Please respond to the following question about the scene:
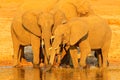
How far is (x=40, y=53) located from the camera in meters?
25.2

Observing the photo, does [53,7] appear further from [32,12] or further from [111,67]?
[111,67]

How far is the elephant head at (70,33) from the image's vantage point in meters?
23.1

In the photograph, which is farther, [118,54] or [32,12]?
[118,54]

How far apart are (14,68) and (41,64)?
1114 millimetres

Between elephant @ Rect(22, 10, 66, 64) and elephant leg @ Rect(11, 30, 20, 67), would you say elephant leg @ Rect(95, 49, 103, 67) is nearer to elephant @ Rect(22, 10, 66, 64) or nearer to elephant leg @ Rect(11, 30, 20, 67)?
elephant @ Rect(22, 10, 66, 64)

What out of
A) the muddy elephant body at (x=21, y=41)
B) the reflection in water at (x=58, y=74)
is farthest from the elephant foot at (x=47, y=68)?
the muddy elephant body at (x=21, y=41)

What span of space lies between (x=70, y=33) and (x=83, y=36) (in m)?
0.45

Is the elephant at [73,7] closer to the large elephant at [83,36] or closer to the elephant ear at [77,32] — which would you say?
the large elephant at [83,36]

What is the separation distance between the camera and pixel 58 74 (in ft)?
72.3

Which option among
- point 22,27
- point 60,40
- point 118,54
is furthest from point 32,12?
point 118,54

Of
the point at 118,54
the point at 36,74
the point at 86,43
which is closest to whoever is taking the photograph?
the point at 36,74

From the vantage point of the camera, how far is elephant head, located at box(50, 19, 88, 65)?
2306 cm

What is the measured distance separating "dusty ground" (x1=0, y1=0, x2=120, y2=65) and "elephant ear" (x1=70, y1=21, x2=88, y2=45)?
3075 mm

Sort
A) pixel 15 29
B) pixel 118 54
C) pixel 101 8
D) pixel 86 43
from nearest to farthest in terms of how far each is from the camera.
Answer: pixel 86 43 → pixel 15 29 → pixel 118 54 → pixel 101 8
